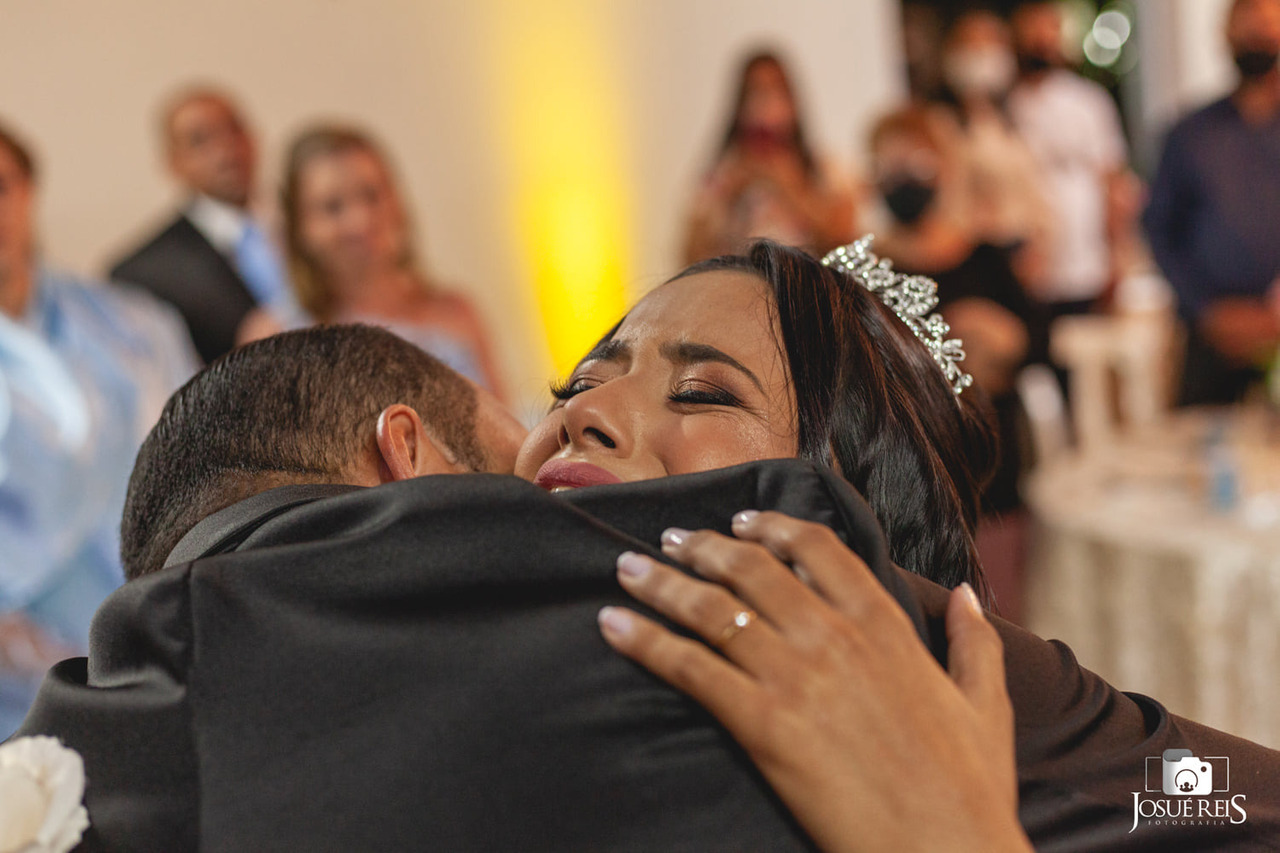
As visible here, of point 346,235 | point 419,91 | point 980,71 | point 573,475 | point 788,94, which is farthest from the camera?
point 980,71

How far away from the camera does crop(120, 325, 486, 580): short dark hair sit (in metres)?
1.11

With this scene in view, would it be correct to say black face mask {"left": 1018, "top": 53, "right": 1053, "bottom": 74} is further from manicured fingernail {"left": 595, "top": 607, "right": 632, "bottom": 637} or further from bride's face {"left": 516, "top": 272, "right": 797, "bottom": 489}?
manicured fingernail {"left": 595, "top": 607, "right": 632, "bottom": 637}

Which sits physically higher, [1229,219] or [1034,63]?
[1034,63]

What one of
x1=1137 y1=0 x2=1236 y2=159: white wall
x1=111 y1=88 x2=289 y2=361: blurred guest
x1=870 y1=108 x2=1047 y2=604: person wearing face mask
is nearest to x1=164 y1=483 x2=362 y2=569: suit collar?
x1=870 y1=108 x2=1047 y2=604: person wearing face mask

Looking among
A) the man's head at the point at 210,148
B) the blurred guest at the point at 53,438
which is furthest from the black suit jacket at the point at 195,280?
the blurred guest at the point at 53,438

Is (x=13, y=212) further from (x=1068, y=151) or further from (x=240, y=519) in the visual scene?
(x=1068, y=151)

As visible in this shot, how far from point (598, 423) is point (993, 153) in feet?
15.9

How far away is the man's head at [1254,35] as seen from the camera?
139 inches

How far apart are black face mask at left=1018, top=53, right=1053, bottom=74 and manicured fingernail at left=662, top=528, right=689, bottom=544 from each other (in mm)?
5874

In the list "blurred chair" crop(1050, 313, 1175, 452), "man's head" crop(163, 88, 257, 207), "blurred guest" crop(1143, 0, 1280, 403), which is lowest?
"blurred chair" crop(1050, 313, 1175, 452)

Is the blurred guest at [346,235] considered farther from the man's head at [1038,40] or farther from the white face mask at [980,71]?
the man's head at [1038,40]

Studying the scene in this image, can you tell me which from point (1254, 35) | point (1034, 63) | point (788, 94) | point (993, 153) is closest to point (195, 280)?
point (788, 94)

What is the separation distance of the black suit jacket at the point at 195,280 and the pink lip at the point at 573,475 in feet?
7.66

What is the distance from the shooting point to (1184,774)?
91 centimetres
